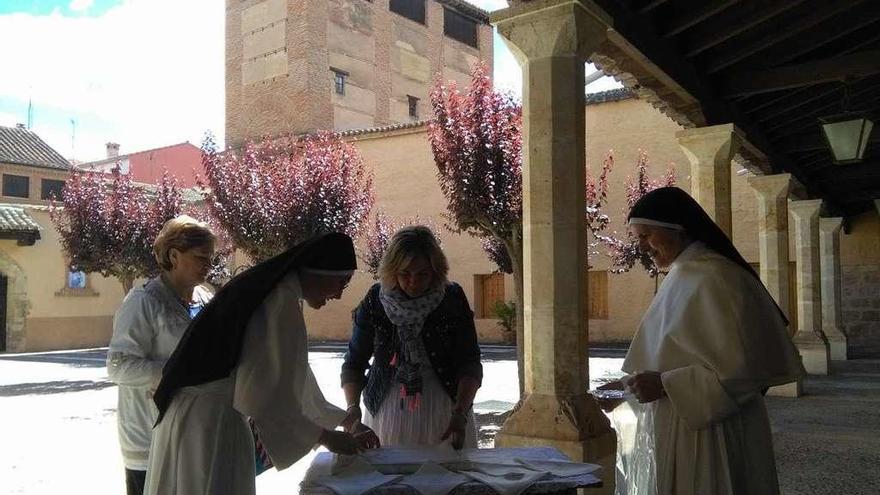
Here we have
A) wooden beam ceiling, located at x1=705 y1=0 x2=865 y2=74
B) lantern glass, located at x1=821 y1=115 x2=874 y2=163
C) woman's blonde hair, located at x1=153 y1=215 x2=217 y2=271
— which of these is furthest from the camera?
lantern glass, located at x1=821 y1=115 x2=874 y2=163

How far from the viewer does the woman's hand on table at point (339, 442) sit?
2.17m

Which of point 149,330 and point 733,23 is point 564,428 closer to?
point 149,330

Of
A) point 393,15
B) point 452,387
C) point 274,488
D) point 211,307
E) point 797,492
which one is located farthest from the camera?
point 393,15

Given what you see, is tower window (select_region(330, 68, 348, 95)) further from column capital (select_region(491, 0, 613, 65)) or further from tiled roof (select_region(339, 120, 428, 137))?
column capital (select_region(491, 0, 613, 65))

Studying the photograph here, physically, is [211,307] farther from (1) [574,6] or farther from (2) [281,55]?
(2) [281,55]

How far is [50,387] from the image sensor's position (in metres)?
13.2

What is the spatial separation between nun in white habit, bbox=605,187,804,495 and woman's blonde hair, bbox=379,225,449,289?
0.78 metres

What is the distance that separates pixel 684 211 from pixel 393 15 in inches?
1175

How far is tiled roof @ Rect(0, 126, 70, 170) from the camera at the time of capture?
28.3m

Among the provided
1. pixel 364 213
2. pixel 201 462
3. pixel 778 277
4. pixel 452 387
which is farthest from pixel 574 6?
pixel 364 213

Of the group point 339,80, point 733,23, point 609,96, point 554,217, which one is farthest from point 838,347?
point 339,80

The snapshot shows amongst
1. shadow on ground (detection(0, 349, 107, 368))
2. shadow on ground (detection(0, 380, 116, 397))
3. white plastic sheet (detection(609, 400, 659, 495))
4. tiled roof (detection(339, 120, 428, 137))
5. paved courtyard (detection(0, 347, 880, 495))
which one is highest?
tiled roof (detection(339, 120, 428, 137))

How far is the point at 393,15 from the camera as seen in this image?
3070cm

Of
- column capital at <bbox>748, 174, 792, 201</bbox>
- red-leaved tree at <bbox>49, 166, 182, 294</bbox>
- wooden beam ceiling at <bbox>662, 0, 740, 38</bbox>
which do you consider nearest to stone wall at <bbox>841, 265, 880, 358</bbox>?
column capital at <bbox>748, 174, 792, 201</bbox>
